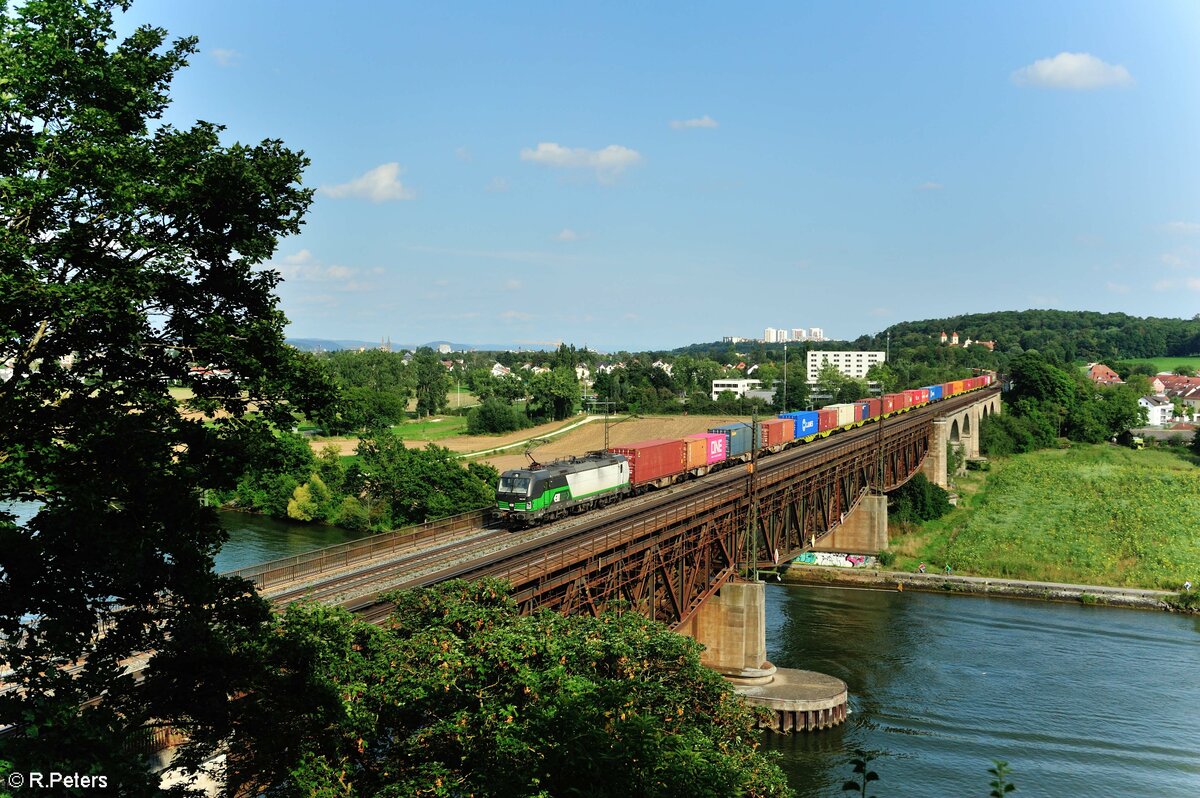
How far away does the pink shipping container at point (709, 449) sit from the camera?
62.0 meters

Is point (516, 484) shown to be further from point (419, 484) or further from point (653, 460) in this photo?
point (419, 484)

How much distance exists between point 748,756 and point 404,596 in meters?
8.77

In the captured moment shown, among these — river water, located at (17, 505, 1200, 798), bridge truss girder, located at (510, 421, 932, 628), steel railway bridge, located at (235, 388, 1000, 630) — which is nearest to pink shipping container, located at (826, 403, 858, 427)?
bridge truss girder, located at (510, 421, 932, 628)

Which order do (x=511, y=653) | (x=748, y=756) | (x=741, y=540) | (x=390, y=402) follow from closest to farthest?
1. (x=511, y=653)
2. (x=748, y=756)
3. (x=741, y=540)
4. (x=390, y=402)

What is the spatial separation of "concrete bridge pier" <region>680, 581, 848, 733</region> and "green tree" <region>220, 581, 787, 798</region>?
25.1 m

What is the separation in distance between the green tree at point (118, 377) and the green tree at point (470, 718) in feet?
5.94

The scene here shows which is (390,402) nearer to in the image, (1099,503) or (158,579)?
(1099,503)

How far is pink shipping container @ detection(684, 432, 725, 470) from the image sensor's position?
62.0 m

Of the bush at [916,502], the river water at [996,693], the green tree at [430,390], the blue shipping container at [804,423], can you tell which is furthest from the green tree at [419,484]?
the green tree at [430,390]

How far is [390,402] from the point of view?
135 m

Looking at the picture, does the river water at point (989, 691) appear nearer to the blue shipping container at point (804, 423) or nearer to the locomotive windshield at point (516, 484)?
the locomotive windshield at point (516, 484)

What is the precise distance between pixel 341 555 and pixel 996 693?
1387 inches

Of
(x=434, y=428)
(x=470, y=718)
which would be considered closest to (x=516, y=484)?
(x=470, y=718)

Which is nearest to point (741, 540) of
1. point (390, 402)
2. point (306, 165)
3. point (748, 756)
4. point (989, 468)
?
point (748, 756)
